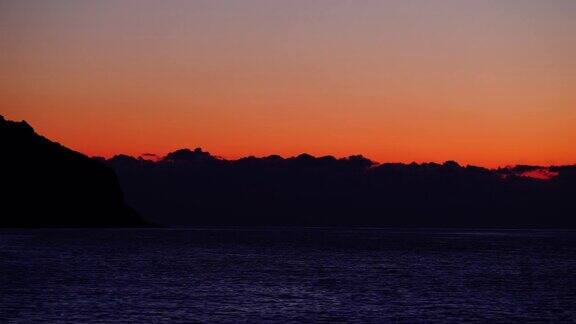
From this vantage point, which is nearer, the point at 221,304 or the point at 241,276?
the point at 221,304

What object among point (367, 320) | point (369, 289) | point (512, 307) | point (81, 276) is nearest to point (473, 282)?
point (369, 289)

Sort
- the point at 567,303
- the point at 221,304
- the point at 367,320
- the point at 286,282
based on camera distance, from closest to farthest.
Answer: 1. the point at 367,320
2. the point at 221,304
3. the point at 567,303
4. the point at 286,282

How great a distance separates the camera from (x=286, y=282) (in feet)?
296

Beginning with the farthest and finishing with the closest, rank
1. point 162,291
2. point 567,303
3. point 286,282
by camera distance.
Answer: point 286,282, point 162,291, point 567,303

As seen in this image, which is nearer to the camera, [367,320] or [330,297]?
[367,320]

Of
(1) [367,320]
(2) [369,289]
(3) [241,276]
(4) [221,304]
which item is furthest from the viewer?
(3) [241,276]

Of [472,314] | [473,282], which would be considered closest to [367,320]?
[472,314]

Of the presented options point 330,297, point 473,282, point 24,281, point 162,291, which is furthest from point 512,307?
point 24,281

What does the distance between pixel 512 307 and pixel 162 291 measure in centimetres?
3532

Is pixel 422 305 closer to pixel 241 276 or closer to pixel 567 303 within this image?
pixel 567 303

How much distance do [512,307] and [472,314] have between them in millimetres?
7843

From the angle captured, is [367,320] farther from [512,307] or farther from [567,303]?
[567,303]

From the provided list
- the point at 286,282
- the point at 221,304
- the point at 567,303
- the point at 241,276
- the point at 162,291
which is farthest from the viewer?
the point at 241,276

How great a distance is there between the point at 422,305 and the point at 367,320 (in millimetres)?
11437
